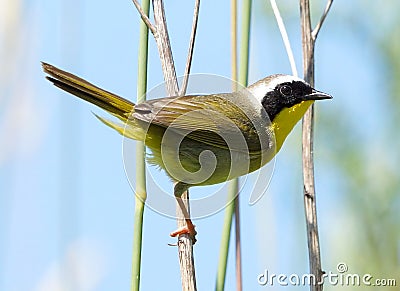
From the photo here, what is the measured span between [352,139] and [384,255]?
1.64ft

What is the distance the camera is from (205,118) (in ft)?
7.74

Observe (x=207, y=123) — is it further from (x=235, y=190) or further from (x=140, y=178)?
(x=140, y=178)

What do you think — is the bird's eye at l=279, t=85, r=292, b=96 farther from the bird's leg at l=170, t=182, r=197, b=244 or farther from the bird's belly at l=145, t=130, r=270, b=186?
the bird's leg at l=170, t=182, r=197, b=244

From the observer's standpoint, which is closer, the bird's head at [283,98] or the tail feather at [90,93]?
the tail feather at [90,93]

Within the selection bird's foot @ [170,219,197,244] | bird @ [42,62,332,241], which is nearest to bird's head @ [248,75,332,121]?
bird @ [42,62,332,241]

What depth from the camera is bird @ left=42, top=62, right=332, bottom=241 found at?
2098 millimetres

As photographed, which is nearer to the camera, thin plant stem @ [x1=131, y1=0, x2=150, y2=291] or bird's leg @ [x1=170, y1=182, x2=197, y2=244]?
thin plant stem @ [x1=131, y1=0, x2=150, y2=291]

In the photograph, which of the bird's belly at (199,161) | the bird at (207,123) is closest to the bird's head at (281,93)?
the bird at (207,123)

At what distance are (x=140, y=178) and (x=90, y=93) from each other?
0.33m

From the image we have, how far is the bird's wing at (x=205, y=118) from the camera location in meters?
2.16

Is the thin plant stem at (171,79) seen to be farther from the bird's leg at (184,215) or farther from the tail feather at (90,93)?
the tail feather at (90,93)

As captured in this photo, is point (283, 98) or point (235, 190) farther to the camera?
point (283, 98)

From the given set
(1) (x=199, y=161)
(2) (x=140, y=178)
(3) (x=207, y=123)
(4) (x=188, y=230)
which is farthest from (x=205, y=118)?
(2) (x=140, y=178)

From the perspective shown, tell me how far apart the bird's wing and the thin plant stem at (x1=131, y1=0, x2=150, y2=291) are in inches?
8.2
